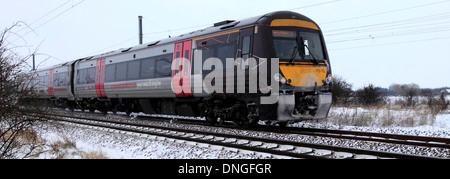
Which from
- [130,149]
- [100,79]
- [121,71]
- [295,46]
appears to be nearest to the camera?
[130,149]

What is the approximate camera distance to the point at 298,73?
9.68 m

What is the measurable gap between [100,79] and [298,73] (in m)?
11.0

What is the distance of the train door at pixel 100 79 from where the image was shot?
57.7ft

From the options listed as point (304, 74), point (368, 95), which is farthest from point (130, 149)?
point (368, 95)

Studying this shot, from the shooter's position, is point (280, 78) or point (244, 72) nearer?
point (280, 78)

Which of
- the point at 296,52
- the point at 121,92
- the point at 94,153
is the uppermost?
the point at 296,52

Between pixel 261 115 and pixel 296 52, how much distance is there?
5.97ft

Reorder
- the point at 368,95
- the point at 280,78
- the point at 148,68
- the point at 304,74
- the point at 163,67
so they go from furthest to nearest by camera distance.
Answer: the point at 368,95
the point at 148,68
the point at 163,67
the point at 304,74
the point at 280,78

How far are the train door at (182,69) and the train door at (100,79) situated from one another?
6.30 metres

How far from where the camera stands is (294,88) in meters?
9.57

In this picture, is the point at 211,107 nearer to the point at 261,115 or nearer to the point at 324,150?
the point at 261,115

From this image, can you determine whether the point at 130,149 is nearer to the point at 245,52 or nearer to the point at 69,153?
the point at 69,153

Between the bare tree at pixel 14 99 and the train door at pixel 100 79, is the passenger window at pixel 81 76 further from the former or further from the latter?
the bare tree at pixel 14 99
